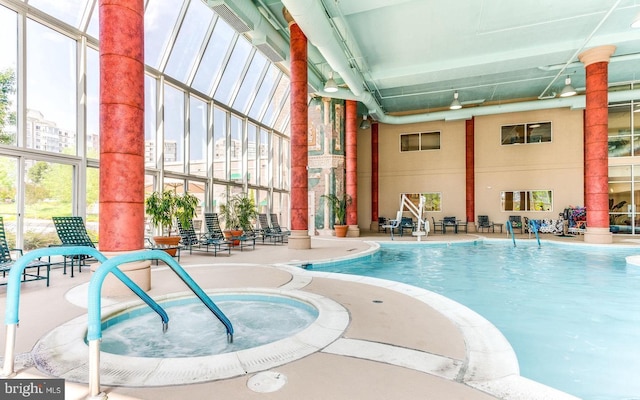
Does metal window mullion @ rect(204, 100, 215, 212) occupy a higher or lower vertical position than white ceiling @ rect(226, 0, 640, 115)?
lower

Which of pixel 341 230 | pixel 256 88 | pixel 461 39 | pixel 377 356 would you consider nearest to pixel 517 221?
pixel 341 230

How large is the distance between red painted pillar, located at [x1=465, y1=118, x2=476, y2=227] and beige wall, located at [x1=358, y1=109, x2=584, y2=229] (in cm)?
20

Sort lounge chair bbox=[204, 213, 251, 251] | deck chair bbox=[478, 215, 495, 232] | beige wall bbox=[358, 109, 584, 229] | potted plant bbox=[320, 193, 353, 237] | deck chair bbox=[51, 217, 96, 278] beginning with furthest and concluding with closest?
deck chair bbox=[478, 215, 495, 232], beige wall bbox=[358, 109, 584, 229], potted plant bbox=[320, 193, 353, 237], lounge chair bbox=[204, 213, 251, 251], deck chair bbox=[51, 217, 96, 278]

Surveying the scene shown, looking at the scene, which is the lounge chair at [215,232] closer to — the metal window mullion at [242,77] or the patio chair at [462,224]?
the metal window mullion at [242,77]

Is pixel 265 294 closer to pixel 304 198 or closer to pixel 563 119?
pixel 304 198

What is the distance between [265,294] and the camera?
428cm

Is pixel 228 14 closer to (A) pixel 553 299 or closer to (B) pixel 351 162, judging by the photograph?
(A) pixel 553 299

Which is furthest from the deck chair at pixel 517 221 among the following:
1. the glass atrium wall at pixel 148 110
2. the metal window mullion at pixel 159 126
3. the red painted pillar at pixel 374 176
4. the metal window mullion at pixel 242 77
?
the metal window mullion at pixel 159 126

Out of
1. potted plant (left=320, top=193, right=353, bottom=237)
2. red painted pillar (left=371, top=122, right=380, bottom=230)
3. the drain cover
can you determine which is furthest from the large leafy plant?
red painted pillar (left=371, top=122, right=380, bottom=230)

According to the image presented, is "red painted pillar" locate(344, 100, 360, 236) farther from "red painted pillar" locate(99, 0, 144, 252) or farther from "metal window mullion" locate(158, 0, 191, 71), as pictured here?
"red painted pillar" locate(99, 0, 144, 252)

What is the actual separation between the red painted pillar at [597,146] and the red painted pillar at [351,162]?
8.09 metres

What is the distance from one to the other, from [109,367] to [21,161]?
244 inches

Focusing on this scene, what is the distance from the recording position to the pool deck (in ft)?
6.41

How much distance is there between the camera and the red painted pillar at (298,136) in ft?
29.9
